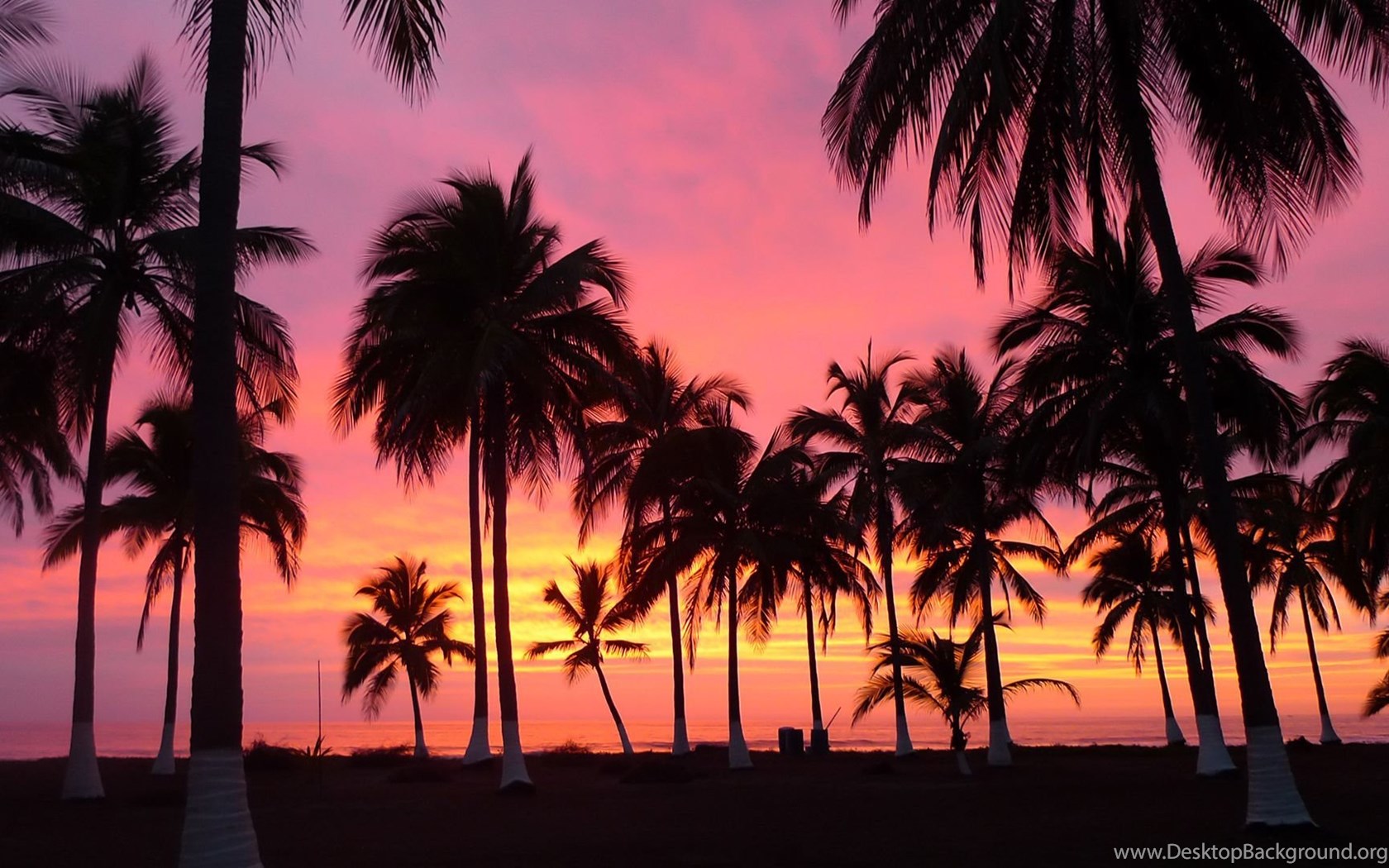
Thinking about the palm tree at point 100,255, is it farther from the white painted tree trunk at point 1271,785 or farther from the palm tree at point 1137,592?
the palm tree at point 1137,592

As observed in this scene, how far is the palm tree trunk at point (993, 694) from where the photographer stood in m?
26.3

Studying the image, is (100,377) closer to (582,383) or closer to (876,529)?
(582,383)

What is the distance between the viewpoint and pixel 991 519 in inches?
1242

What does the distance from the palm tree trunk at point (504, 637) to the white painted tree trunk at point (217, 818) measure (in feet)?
36.1

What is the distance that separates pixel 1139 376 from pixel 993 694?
9022mm

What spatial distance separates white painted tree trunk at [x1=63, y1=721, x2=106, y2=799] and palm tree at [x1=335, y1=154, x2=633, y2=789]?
284 inches

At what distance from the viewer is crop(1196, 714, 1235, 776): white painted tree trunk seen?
2052 centimetres

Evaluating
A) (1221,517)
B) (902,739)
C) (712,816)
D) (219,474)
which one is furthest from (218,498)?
(902,739)

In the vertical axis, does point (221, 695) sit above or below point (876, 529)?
→ below

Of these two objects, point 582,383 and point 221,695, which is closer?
point 221,695

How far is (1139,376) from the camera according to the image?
22047 millimetres

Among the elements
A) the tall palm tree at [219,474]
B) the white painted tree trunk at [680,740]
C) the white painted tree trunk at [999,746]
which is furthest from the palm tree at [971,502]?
the tall palm tree at [219,474]

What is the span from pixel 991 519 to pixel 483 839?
68.6 ft

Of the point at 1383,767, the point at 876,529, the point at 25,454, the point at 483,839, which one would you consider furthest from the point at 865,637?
the point at 25,454
